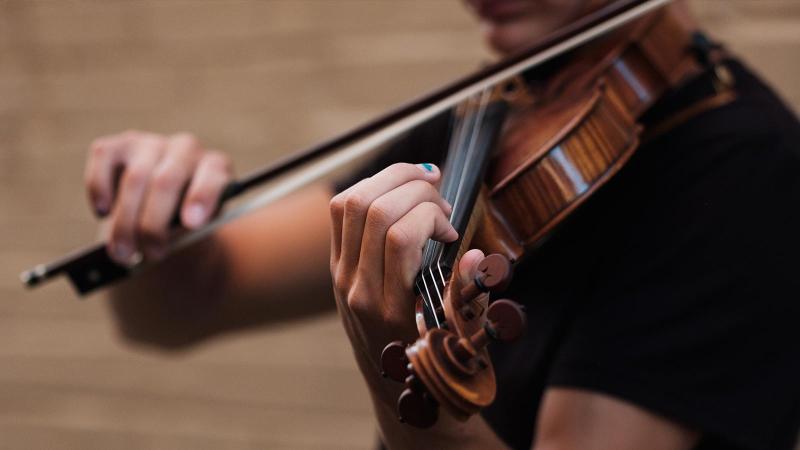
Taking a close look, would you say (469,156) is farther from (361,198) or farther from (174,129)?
(174,129)

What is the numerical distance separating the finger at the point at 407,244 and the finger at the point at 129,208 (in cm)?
39

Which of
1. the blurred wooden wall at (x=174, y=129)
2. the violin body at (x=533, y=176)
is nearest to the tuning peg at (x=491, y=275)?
the violin body at (x=533, y=176)

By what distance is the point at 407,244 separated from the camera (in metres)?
0.37

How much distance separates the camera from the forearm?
87 cm

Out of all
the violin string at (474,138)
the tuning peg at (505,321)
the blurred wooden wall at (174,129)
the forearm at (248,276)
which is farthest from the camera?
the blurred wooden wall at (174,129)

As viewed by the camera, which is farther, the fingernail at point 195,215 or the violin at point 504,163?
the fingernail at point 195,215

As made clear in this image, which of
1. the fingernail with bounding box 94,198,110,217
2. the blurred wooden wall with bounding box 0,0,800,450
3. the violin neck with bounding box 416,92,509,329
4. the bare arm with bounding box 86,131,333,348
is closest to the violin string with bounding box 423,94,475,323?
the violin neck with bounding box 416,92,509,329

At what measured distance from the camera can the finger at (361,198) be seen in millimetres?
376

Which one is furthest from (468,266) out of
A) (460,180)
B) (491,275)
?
(460,180)

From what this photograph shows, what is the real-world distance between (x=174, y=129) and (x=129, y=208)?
877 mm

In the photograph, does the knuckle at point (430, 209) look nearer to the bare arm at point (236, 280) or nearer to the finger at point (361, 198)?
the finger at point (361, 198)

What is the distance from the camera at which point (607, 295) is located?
2.04ft

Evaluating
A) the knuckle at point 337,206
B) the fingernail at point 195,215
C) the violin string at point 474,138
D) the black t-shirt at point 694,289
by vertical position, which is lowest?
the black t-shirt at point 694,289

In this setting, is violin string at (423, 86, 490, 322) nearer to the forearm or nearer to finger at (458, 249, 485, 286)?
finger at (458, 249, 485, 286)
